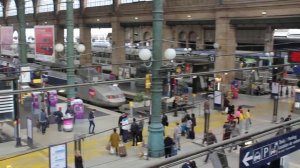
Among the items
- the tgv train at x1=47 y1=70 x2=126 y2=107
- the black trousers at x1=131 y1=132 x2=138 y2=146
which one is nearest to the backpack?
the black trousers at x1=131 y1=132 x2=138 y2=146

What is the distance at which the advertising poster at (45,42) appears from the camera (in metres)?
23.1

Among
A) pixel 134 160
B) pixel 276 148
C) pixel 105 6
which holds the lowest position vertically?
pixel 134 160

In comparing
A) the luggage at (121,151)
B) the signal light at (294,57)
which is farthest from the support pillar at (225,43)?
the luggage at (121,151)

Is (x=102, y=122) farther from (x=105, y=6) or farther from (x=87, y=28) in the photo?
(x=87, y=28)

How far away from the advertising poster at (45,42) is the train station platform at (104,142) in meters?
4.46

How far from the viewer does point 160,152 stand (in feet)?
46.7

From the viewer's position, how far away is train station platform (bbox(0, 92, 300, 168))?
1346cm

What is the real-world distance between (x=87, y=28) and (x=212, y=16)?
1913 cm

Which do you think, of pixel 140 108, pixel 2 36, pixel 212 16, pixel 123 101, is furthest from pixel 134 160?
pixel 2 36

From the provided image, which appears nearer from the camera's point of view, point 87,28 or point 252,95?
point 252,95

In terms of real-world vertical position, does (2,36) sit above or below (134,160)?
above

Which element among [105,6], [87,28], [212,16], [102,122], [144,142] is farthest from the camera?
[87,28]

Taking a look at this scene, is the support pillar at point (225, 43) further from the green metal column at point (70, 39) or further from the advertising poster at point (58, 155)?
the advertising poster at point (58, 155)

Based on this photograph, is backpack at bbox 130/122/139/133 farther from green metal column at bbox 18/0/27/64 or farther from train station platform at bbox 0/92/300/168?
green metal column at bbox 18/0/27/64
